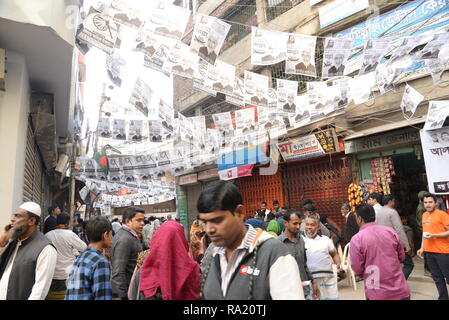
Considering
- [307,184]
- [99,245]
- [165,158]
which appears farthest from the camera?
[165,158]

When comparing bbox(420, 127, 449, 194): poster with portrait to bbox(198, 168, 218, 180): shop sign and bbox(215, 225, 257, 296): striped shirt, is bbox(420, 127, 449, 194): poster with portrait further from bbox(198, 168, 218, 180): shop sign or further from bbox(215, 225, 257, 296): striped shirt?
bbox(198, 168, 218, 180): shop sign

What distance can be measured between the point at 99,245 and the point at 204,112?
51.4ft

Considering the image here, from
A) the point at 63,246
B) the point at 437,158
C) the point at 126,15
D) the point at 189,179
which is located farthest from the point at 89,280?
the point at 189,179

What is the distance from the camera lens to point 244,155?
13.5 meters

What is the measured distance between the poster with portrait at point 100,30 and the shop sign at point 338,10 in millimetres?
8312

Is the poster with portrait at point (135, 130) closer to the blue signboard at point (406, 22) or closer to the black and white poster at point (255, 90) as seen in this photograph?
the black and white poster at point (255, 90)

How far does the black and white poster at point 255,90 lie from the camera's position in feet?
27.6

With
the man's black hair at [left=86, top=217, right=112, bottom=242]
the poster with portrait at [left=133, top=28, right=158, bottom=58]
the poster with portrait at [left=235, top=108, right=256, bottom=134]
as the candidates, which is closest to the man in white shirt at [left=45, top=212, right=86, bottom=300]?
the man's black hair at [left=86, top=217, right=112, bottom=242]

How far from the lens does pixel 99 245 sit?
3109 millimetres

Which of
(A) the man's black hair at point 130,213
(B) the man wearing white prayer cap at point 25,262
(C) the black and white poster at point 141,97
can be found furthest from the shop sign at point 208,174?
(B) the man wearing white prayer cap at point 25,262

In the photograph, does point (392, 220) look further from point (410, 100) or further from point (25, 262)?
point (25, 262)

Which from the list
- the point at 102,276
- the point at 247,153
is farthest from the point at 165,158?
the point at 102,276

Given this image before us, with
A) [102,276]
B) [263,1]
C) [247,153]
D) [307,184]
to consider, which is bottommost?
[102,276]
